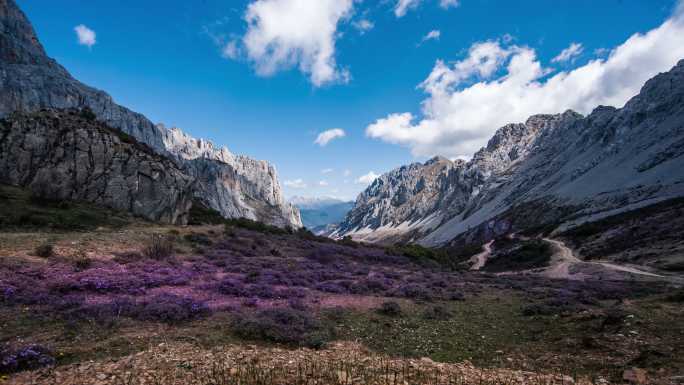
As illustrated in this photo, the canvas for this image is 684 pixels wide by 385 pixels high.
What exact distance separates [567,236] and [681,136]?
189ft

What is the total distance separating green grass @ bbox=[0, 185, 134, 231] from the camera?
25.5 m

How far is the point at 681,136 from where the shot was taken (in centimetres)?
8756

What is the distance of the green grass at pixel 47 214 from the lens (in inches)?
1003

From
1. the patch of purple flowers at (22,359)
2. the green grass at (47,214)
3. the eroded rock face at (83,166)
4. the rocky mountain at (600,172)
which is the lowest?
the patch of purple flowers at (22,359)

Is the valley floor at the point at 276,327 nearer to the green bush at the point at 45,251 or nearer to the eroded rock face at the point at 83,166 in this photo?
the green bush at the point at 45,251

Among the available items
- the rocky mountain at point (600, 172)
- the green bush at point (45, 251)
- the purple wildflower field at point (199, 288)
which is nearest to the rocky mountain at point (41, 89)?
the purple wildflower field at point (199, 288)

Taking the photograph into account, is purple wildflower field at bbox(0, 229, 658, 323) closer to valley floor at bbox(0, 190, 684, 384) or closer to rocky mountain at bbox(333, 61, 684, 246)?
valley floor at bbox(0, 190, 684, 384)

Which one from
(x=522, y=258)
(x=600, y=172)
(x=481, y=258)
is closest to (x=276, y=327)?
(x=522, y=258)

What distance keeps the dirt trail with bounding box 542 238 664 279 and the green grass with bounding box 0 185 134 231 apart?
5666cm

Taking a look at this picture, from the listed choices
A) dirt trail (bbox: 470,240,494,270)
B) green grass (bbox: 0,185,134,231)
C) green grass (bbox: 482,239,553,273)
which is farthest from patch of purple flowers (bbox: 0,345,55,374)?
dirt trail (bbox: 470,240,494,270)

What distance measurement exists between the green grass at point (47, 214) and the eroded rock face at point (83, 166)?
10.3 ft

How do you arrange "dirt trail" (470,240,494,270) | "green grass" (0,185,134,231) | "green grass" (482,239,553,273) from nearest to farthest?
"green grass" (0,185,134,231), "green grass" (482,239,553,273), "dirt trail" (470,240,494,270)

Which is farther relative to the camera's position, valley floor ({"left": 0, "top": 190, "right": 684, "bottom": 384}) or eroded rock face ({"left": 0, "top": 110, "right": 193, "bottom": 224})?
eroded rock face ({"left": 0, "top": 110, "right": 193, "bottom": 224})

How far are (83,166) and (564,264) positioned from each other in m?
70.5
